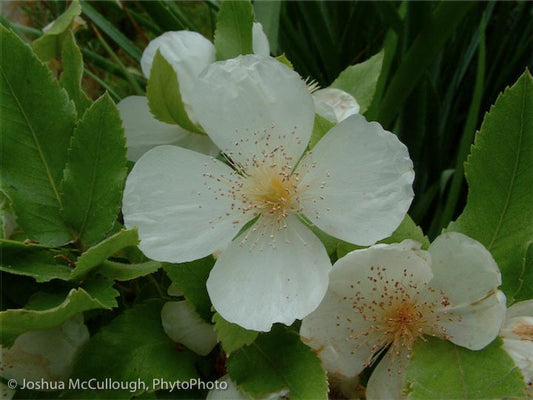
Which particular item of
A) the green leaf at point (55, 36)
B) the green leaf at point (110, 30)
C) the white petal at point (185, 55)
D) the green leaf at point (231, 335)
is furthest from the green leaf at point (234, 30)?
the green leaf at point (110, 30)

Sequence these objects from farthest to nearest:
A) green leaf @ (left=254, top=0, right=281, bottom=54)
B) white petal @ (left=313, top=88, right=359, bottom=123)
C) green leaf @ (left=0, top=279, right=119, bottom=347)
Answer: green leaf @ (left=254, top=0, right=281, bottom=54) < white petal @ (left=313, top=88, right=359, bottom=123) < green leaf @ (left=0, top=279, right=119, bottom=347)

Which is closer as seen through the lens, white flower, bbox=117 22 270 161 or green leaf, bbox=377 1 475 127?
white flower, bbox=117 22 270 161

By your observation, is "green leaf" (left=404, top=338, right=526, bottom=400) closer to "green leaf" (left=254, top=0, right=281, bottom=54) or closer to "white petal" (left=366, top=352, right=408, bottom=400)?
"white petal" (left=366, top=352, right=408, bottom=400)

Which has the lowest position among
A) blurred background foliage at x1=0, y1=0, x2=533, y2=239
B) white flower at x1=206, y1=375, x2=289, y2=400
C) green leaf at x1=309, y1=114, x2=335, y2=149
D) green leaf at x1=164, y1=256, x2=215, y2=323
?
blurred background foliage at x1=0, y1=0, x2=533, y2=239

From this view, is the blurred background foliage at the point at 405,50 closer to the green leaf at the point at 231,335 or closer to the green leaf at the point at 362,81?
the green leaf at the point at 362,81

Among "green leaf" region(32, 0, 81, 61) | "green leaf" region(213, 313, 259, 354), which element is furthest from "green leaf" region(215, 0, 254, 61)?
"green leaf" region(213, 313, 259, 354)

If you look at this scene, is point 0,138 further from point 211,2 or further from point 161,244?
point 211,2

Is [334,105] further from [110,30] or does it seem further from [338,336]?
[110,30]
